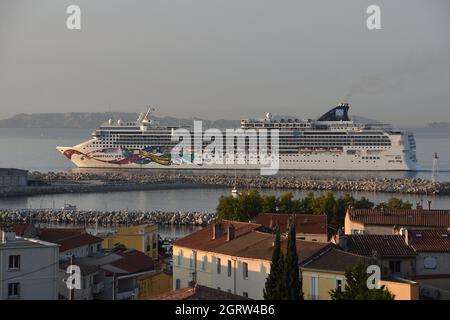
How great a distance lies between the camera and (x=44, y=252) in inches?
331

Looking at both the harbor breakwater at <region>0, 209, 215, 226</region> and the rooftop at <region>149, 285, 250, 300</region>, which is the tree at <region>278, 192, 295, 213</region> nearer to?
the harbor breakwater at <region>0, 209, 215, 226</region>

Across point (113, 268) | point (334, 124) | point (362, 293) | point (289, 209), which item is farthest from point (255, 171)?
point (362, 293)

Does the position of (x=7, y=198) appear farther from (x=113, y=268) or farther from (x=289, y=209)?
(x=113, y=268)

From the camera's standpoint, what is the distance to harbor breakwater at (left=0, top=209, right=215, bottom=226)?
22.9 m

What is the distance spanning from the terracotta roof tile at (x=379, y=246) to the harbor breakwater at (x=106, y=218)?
507 inches

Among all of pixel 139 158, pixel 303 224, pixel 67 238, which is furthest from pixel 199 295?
pixel 139 158

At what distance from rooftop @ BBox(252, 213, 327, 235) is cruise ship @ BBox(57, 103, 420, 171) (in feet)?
109

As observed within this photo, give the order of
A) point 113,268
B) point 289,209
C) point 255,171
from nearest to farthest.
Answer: point 113,268, point 289,209, point 255,171

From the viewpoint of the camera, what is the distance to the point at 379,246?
9.32m

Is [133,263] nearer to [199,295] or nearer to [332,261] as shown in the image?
[332,261]

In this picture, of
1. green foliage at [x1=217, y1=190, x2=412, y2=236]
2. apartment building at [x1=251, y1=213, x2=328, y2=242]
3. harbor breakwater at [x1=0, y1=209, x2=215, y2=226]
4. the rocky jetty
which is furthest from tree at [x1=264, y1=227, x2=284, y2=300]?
the rocky jetty

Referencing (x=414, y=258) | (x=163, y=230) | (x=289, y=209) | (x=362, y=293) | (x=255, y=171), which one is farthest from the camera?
(x=255, y=171)

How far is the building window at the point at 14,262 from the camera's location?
323 inches
